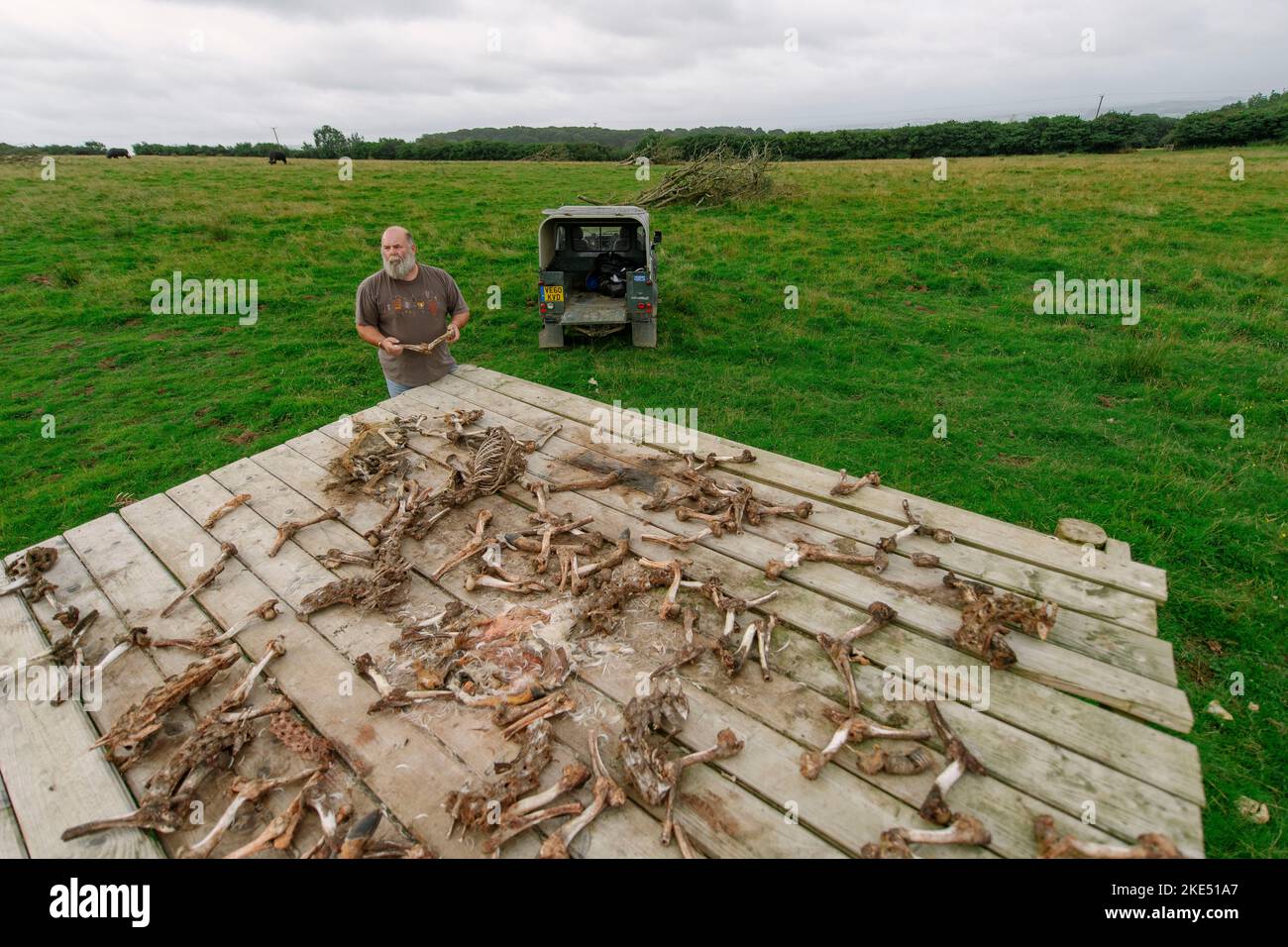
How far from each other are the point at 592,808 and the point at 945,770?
4.51 ft

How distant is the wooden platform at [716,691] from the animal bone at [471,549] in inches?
3.5

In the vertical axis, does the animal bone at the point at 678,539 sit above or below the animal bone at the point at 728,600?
above

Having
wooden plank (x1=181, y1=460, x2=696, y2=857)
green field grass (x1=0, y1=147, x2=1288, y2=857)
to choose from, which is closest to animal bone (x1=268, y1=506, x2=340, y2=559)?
wooden plank (x1=181, y1=460, x2=696, y2=857)

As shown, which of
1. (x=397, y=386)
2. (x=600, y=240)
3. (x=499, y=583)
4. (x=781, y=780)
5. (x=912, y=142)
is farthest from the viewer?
(x=912, y=142)

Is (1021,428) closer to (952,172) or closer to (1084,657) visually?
(1084,657)

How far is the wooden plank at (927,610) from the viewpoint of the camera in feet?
8.84

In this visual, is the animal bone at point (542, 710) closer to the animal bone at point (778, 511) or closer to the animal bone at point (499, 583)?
the animal bone at point (499, 583)

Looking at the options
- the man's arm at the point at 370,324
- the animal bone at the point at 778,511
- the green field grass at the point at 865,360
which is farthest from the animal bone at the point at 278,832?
the green field grass at the point at 865,360

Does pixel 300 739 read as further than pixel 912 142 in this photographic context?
No

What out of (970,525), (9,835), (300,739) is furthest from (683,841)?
(970,525)

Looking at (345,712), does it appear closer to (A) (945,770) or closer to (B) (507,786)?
(B) (507,786)

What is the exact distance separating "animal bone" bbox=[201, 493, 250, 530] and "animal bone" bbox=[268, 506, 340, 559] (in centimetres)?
51

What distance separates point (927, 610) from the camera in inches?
127
